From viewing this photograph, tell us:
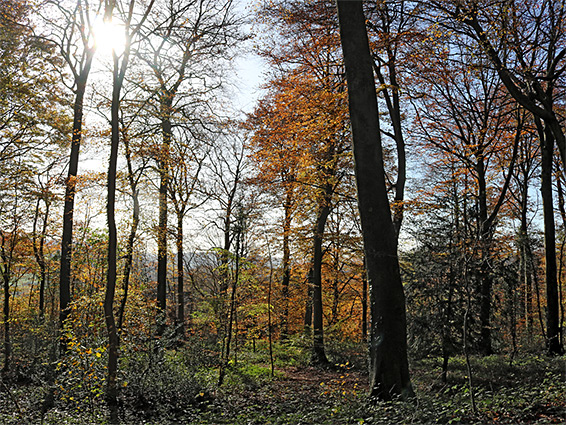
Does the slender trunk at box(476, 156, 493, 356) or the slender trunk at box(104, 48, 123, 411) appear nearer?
the slender trunk at box(104, 48, 123, 411)

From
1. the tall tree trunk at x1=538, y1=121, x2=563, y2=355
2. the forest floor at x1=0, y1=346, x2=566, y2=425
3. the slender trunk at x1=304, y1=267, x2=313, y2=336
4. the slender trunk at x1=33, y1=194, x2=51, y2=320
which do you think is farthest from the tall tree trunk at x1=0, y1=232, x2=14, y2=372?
the tall tree trunk at x1=538, y1=121, x2=563, y2=355

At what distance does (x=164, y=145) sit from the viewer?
1084 centimetres

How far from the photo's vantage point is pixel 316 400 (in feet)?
21.5

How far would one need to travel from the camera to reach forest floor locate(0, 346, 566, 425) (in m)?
4.32

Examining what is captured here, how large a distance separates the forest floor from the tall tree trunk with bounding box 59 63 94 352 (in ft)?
6.76

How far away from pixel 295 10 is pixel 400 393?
809 cm

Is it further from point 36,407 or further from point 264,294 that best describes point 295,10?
point 36,407

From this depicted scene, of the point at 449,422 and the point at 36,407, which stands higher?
the point at 449,422

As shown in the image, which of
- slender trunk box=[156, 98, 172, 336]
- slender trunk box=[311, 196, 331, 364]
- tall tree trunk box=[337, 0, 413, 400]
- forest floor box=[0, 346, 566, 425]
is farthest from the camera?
slender trunk box=[156, 98, 172, 336]

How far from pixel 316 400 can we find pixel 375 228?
3237 mm

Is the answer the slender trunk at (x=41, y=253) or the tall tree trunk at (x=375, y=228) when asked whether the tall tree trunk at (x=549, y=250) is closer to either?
the tall tree trunk at (x=375, y=228)

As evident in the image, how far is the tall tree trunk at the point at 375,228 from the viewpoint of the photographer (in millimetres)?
5035

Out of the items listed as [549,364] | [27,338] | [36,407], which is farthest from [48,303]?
[549,364]

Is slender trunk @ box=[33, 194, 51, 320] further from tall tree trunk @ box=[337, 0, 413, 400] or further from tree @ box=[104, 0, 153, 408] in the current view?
tall tree trunk @ box=[337, 0, 413, 400]
